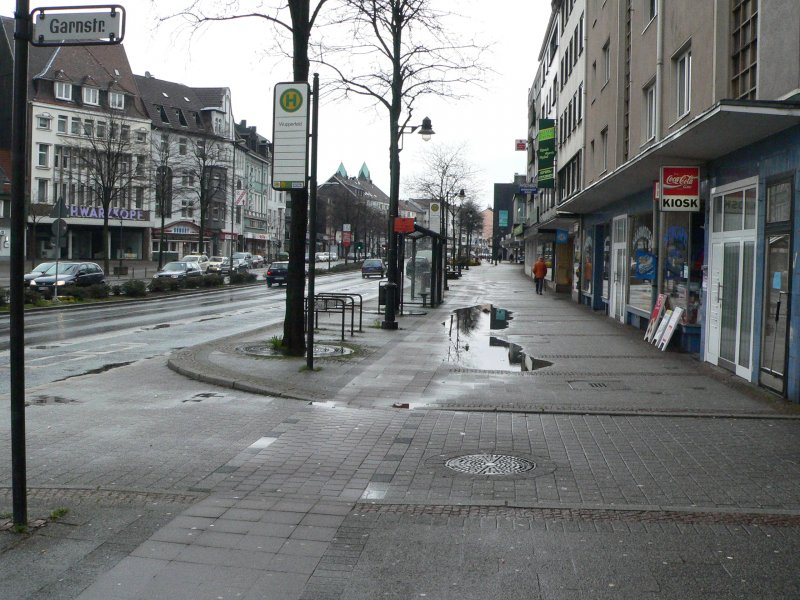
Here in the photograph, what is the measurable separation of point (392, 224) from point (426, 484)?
15.7 meters

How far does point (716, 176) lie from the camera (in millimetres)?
14281

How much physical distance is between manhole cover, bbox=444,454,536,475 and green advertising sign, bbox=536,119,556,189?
129ft

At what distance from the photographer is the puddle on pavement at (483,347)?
14.6 m

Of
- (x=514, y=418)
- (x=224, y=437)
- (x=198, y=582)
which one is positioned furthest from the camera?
(x=514, y=418)

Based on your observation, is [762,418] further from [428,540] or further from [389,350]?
[389,350]

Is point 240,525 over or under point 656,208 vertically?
under

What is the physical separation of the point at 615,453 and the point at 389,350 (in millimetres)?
8661

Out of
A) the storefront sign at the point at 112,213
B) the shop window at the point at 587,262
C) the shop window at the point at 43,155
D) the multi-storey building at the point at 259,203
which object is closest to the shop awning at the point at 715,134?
the shop window at the point at 587,262

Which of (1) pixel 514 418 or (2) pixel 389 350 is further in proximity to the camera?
(2) pixel 389 350

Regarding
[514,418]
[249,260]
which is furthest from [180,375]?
[249,260]

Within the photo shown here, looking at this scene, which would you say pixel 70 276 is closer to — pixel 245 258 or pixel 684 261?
pixel 684 261

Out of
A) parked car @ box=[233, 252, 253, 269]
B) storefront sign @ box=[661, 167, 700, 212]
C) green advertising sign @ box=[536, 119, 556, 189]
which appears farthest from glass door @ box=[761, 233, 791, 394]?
parked car @ box=[233, 252, 253, 269]

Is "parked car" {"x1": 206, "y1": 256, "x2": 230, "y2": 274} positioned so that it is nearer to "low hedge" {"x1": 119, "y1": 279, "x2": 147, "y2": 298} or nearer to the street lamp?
"low hedge" {"x1": 119, "y1": 279, "x2": 147, "y2": 298}

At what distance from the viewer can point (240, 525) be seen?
5637 millimetres
